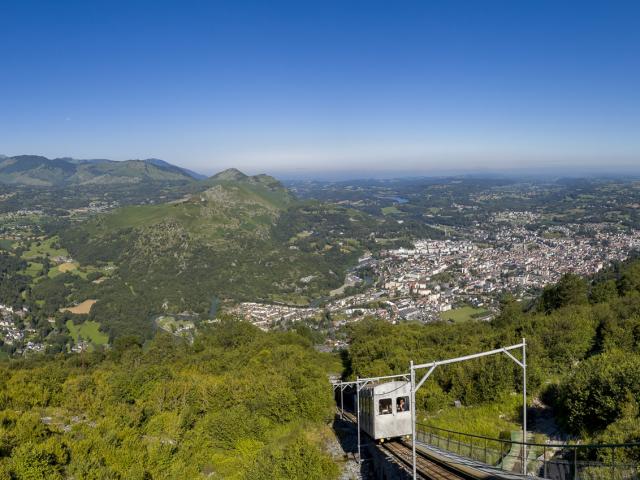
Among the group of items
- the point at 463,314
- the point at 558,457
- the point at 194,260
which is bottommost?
the point at 463,314

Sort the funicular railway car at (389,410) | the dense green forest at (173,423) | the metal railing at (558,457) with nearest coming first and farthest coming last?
1. the metal railing at (558,457)
2. the dense green forest at (173,423)
3. the funicular railway car at (389,410)

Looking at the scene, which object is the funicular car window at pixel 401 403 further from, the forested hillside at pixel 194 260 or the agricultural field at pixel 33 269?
the agricultural field at pixel 33 269

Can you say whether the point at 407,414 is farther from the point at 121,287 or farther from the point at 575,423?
the point at 121,287

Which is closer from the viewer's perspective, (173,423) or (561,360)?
(173,423)

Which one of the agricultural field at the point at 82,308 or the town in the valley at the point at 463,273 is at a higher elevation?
the town in the valley at the point at 463,273

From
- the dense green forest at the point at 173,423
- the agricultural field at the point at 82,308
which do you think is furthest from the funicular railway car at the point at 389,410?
the agricultural field at the point at 82,308

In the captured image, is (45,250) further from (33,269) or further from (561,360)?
(561,360)

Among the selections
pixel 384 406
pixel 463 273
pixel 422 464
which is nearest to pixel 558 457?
pixel 422 464

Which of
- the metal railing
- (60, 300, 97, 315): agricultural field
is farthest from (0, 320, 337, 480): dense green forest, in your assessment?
(60, 300, 97, 315): agricultural field
